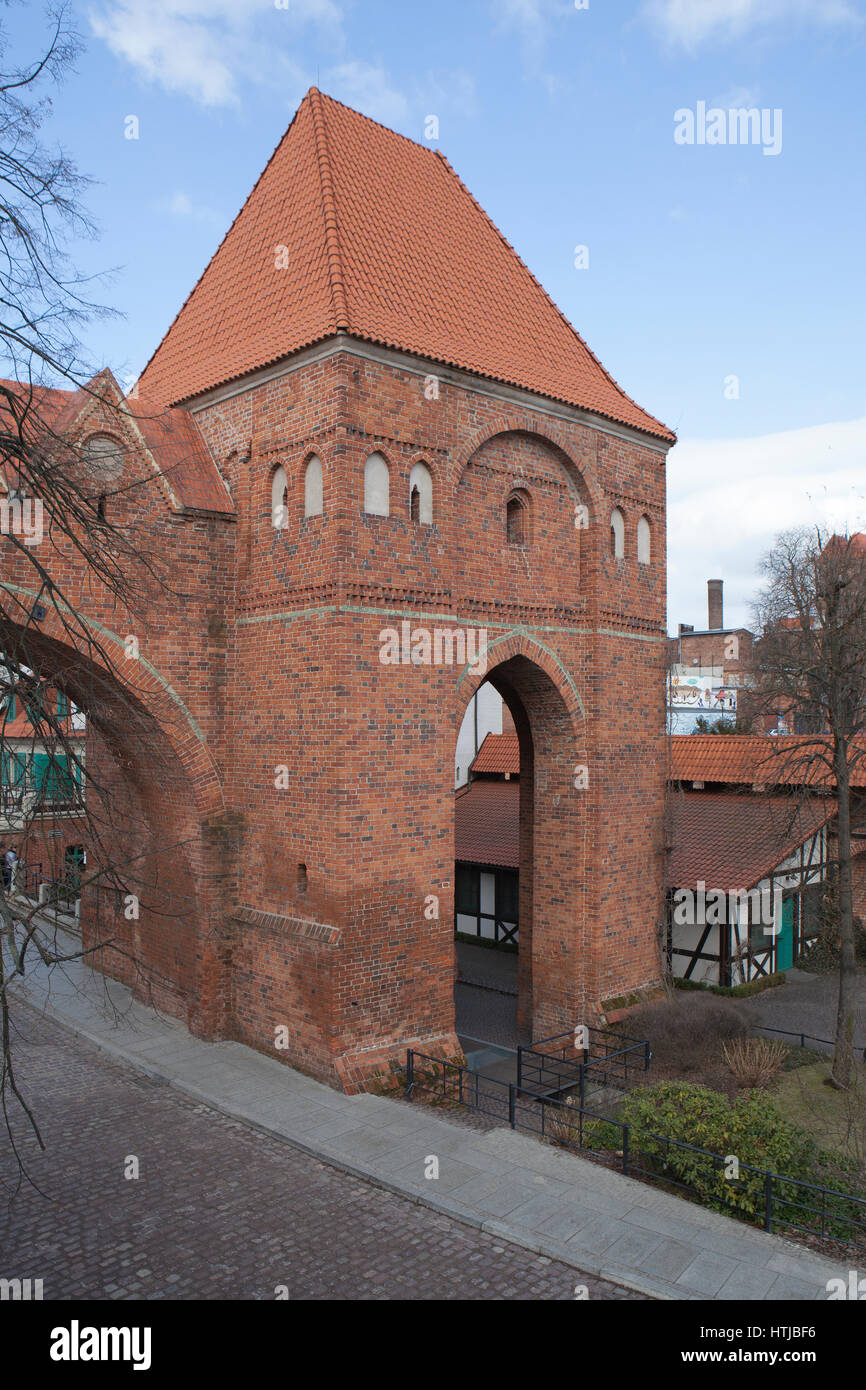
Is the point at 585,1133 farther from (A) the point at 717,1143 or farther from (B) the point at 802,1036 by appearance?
Answer: (B) the point at 802,1036

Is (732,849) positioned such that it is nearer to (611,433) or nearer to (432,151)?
(611,433)

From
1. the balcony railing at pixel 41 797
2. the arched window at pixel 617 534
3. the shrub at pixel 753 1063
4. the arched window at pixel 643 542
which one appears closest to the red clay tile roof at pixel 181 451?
the arched window at pixel 617 534

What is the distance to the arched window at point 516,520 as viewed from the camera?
506 inches

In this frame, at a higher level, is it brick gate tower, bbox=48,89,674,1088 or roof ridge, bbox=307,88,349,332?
roof ridge, bbox=307,88,349,332

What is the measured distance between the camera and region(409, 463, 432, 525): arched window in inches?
447

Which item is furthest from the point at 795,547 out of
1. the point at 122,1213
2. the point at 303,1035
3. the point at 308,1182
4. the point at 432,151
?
the point at 122,1213

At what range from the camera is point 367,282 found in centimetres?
1155

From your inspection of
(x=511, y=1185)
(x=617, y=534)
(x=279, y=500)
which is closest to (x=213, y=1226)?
(x=511, y=1185)

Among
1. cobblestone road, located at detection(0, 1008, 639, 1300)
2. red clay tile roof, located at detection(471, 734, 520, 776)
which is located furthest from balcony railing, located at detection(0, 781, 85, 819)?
red clay tile roof, located at detection(471, 734, 520, 776)

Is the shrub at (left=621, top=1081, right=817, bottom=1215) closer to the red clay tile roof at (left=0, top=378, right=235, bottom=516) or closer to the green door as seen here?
the red clay tile roof at (left=0, top=378, right=235, bottom=516)

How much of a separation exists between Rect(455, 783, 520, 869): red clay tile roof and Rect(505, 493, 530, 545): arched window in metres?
7.43

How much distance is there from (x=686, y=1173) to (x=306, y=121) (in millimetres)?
13701

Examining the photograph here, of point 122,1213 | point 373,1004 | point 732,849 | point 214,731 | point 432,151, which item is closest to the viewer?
point 122,1213

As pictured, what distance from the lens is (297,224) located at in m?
12.5
